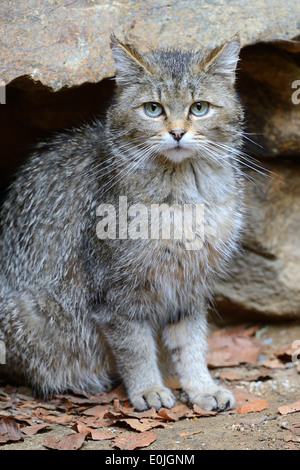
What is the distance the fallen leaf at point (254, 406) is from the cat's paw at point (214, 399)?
2.7 inches

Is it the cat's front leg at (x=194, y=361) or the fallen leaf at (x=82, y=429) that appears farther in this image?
→ the cat's front leg at (x=194, y=361)

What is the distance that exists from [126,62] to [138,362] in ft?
5.55

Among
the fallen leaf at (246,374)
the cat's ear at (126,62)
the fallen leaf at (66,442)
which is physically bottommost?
the fallen leaf at (66,442)

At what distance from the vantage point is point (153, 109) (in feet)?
11.2

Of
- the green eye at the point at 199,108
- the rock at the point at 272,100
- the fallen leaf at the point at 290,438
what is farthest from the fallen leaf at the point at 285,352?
the green eye at the point at 199,108

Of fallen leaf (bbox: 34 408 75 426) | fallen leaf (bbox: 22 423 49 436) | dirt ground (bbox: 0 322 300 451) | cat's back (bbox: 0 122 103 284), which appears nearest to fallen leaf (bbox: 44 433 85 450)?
dirt ground (bbox: 0 322 300 451)

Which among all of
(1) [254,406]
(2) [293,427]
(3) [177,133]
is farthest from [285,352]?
(3) [177,133]

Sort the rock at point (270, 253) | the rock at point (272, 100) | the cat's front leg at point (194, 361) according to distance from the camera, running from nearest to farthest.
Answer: the cat's front leg at point (194, 361) → the rock at point (272, 100) → the rock at point (270, 253)

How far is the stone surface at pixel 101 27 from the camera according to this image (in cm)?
364

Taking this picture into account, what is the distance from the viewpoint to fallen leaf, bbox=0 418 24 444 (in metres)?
3.20

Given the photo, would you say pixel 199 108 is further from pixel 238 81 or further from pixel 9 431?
pixel 9 431

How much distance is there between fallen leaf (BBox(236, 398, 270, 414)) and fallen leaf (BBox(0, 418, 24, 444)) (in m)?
1.22

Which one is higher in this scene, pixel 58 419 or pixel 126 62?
pixel 126 62

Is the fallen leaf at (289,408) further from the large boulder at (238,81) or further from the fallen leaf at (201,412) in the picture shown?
the large boulder at (238,81)
